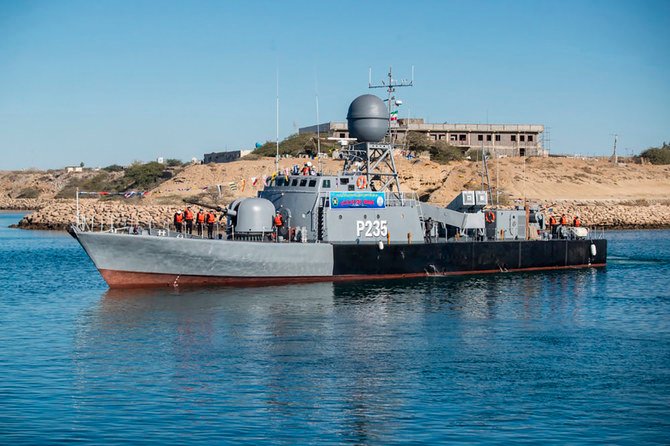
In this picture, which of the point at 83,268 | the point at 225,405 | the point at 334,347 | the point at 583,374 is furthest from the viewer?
the point at 83,268

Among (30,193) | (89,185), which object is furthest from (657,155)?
(30,193)

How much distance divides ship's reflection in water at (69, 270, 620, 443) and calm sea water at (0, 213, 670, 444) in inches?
2.6

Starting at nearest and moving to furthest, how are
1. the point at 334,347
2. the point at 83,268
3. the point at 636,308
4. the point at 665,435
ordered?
the point at 665,435 < the point at 334,347 < the point at 636,308 < the point at 83,268

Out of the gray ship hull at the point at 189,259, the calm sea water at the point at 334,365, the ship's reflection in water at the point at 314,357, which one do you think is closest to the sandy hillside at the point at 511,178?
the gray ship hull at the point at 189,259

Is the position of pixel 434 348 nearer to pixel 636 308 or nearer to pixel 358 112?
pixel 636 308

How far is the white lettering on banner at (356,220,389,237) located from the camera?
3906 cm

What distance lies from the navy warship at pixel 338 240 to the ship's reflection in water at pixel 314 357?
1230 mm

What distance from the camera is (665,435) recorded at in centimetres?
1703

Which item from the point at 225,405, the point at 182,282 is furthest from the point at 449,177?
the point at 225,405

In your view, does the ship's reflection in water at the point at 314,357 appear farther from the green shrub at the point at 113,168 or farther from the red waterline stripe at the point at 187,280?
the green shrub at the point at 113,168

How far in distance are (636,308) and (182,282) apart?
18063 millimetres

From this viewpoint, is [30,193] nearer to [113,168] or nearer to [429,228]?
[113,168]

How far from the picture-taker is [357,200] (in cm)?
3894

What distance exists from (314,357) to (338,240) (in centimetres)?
1571
